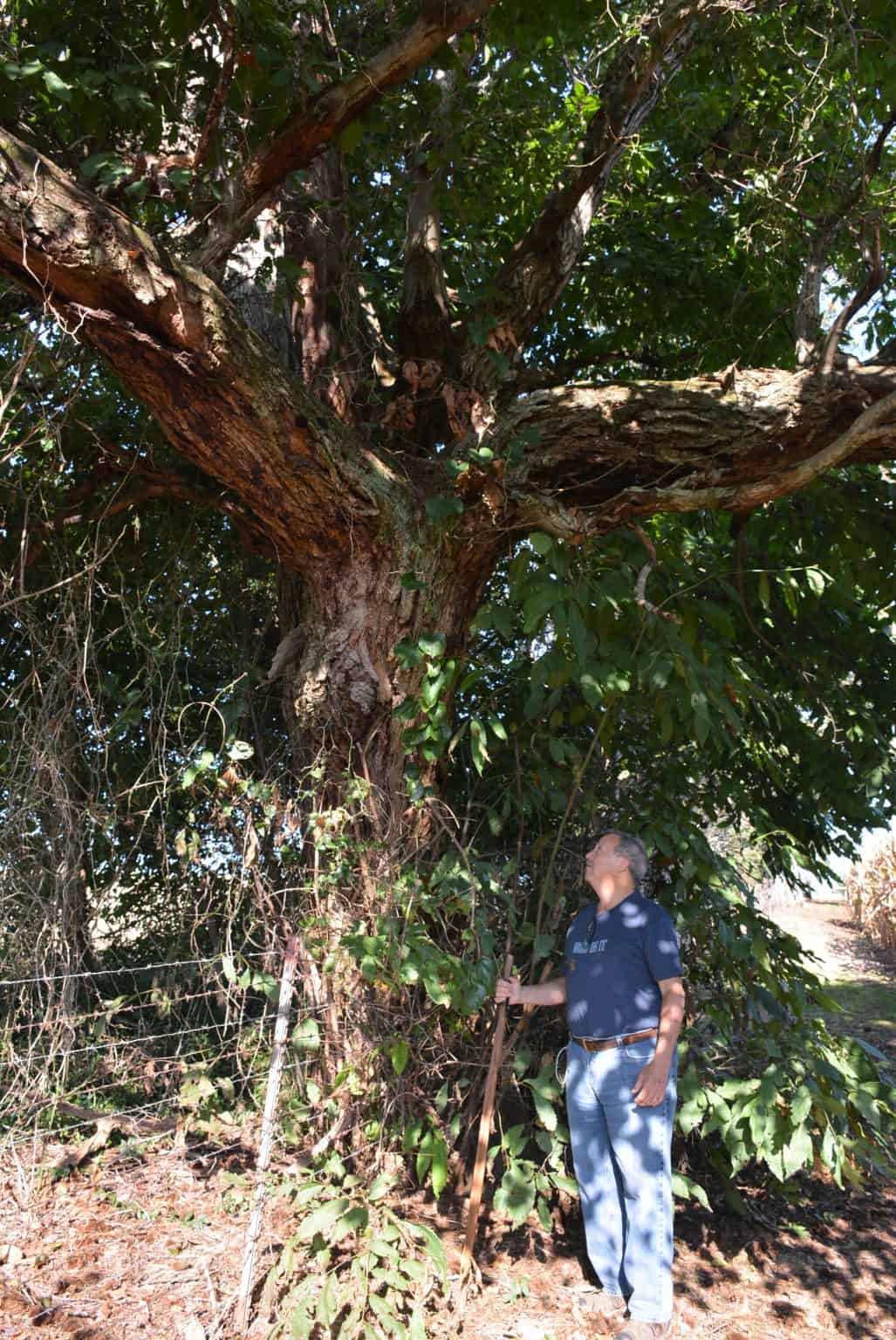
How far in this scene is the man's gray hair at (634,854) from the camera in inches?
140

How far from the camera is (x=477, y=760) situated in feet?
12.0

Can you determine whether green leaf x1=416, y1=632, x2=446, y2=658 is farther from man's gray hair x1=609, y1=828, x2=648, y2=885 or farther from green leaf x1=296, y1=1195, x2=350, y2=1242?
green leaf x1=296, y1=1195, x2=350, y2=1242

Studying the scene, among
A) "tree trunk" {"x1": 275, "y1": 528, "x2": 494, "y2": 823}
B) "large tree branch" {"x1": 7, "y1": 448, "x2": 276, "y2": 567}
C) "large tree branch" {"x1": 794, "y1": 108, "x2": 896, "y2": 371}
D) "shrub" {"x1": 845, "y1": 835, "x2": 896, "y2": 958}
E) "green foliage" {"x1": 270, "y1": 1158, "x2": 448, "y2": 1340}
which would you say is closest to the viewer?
"green foliage" {"x1": 270, "y1": 1158, "x2": 448, "y2": 1340}

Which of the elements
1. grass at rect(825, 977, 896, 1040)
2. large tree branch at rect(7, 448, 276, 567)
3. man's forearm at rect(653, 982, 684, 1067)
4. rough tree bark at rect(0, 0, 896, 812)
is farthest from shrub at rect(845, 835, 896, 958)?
large tree branch at rect(7, 448, 276, 567)

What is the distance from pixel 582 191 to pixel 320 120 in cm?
134

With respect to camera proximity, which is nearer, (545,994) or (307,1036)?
(307,1036)

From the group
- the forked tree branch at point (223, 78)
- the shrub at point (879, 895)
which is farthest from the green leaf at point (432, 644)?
the shrub at point (879, 895)

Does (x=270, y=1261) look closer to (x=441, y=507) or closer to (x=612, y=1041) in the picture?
(x=612, y=1041)

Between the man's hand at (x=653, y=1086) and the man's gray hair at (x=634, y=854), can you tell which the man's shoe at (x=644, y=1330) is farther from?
the man's gray hair at (x=634, y=854)

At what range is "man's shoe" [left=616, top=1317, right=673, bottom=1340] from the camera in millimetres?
3086

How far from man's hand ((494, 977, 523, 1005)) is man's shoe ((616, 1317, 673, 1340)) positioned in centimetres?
103

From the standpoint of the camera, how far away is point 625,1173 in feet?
10.8

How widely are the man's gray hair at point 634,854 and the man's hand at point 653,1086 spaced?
619 millimetres

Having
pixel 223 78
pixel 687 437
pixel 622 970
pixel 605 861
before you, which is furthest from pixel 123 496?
pixel 622 970
